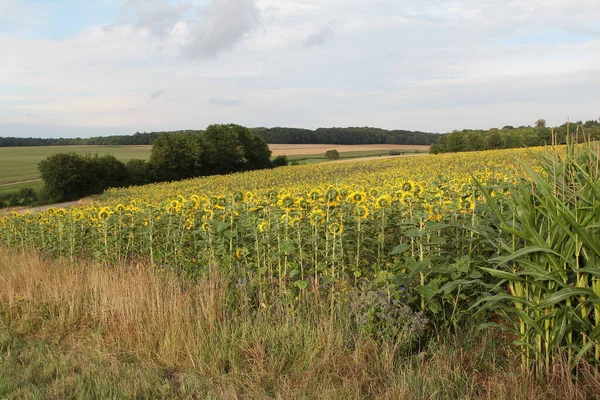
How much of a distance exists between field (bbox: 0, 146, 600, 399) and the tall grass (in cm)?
1

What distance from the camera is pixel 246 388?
381 cm

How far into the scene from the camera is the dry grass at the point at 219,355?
138 inches

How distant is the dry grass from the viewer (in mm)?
3516

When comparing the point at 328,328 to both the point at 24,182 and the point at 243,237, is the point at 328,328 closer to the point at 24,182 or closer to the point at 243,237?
the point at 243,237

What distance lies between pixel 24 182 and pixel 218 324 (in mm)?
56786

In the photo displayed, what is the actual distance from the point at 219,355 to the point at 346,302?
1.33m

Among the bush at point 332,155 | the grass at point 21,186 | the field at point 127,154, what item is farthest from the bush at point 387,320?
the bush at point 332,155

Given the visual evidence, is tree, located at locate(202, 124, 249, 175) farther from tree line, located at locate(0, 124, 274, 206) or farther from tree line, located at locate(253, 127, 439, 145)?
tree line, located at locate(253, 127, 439, 145)

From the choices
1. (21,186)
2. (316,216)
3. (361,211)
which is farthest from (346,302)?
(21,186)

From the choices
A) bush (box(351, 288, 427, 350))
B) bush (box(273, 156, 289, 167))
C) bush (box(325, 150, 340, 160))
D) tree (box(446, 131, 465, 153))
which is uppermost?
tree (box(446, 131, 465, 153))

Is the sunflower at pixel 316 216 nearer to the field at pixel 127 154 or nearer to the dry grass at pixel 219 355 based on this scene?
the dry grass at pixel 219 355

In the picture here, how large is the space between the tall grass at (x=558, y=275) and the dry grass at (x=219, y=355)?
206mm

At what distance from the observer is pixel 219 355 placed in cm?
420

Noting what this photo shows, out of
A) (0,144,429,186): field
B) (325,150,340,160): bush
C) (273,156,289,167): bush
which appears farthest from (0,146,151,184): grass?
(325,150,340,160): bush
